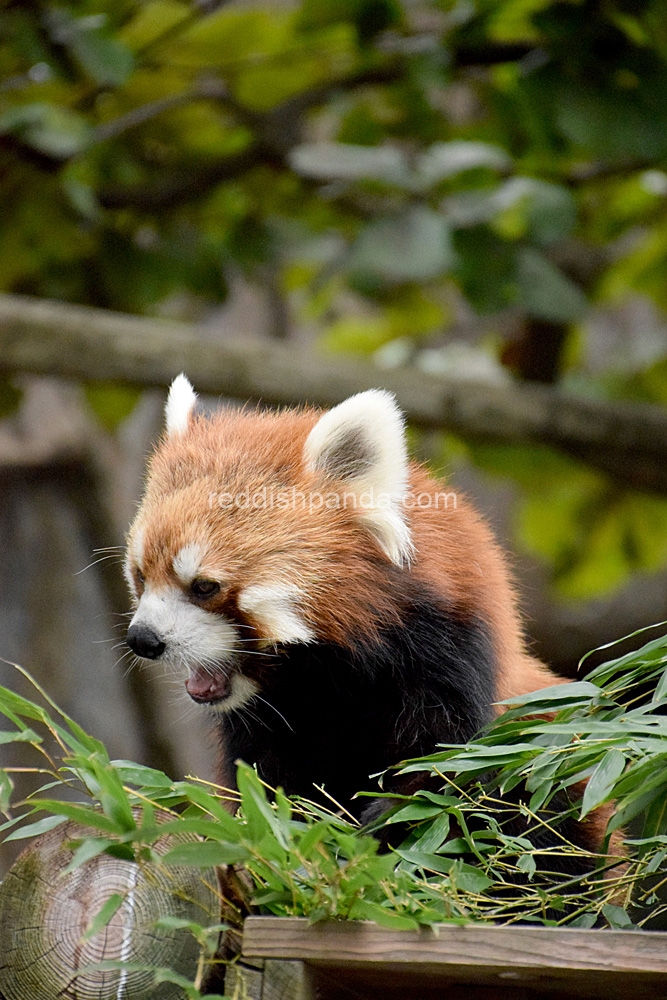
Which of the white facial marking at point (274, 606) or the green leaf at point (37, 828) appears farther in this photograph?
the white facial marking at point (274, 606)

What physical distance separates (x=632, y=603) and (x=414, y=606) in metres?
4.91

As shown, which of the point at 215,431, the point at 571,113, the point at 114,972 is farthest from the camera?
the point at 571,113

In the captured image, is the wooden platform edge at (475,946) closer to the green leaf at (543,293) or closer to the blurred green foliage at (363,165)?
the blurred green foliage at (363,165)

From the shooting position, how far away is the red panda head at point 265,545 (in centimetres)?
165

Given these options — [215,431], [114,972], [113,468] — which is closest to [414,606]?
[215,431]

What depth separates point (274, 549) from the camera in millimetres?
1673

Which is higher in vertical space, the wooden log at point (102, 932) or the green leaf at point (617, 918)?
the wooden log at point (102, 932)

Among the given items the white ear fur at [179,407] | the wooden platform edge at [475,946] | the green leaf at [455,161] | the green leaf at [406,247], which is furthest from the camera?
the green leaf at [455,161]

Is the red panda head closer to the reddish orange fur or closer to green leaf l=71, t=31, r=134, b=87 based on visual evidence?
the reddish orange fur

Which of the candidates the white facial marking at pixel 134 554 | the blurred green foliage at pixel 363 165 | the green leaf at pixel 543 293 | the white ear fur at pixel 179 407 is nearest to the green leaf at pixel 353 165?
the blurred green foliage at pixel 363 165

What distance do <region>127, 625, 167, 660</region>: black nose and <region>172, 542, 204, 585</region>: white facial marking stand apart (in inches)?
3.6

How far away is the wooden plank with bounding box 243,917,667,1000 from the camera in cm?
122

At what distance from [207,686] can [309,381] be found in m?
1.87

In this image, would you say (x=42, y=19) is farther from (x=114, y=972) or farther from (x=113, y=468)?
(x=114, y=972)
